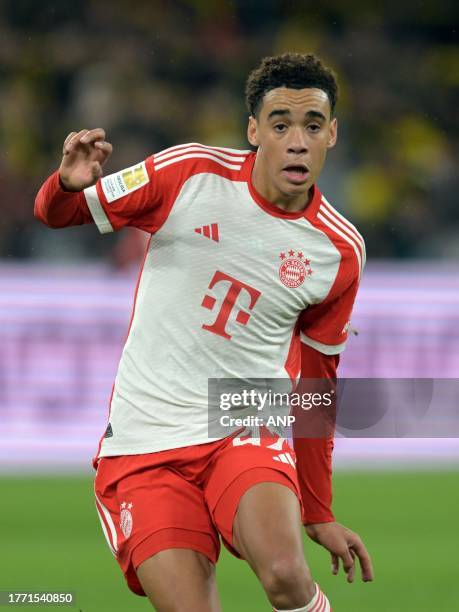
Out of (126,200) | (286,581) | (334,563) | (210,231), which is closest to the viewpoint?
(286,581)

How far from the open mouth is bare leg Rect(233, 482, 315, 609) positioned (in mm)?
944

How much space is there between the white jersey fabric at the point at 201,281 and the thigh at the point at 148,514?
77mm

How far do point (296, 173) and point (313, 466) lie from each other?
97 cm

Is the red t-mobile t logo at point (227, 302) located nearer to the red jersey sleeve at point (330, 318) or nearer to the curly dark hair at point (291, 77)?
the red jersey sleeve at point (330, 318)

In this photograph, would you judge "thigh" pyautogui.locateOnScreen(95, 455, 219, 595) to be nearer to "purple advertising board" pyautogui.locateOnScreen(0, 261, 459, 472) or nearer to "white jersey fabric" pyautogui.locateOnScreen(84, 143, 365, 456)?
"white jersey fabric" pyautogui.locateOnScreen(84, 143, 365, 456)

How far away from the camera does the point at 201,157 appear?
4293 mm

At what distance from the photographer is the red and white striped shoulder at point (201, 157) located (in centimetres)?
425

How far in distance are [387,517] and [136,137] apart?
505 cm

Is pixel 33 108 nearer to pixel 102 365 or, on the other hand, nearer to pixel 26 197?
pixel 26 197

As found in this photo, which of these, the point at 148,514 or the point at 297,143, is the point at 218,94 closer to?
the point at 297,143

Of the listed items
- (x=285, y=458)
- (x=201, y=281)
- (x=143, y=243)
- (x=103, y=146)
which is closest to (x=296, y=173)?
(x=201, y=281)

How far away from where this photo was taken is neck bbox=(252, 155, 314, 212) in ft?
14.1

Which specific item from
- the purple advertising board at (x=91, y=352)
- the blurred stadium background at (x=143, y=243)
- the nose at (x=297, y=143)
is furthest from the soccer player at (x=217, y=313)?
the purple advertising board at (x=91, y=352)

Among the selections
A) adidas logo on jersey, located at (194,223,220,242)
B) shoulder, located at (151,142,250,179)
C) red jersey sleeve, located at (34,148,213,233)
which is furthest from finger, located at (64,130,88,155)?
adidas logo on jersey, located at (194,223,220,242)
